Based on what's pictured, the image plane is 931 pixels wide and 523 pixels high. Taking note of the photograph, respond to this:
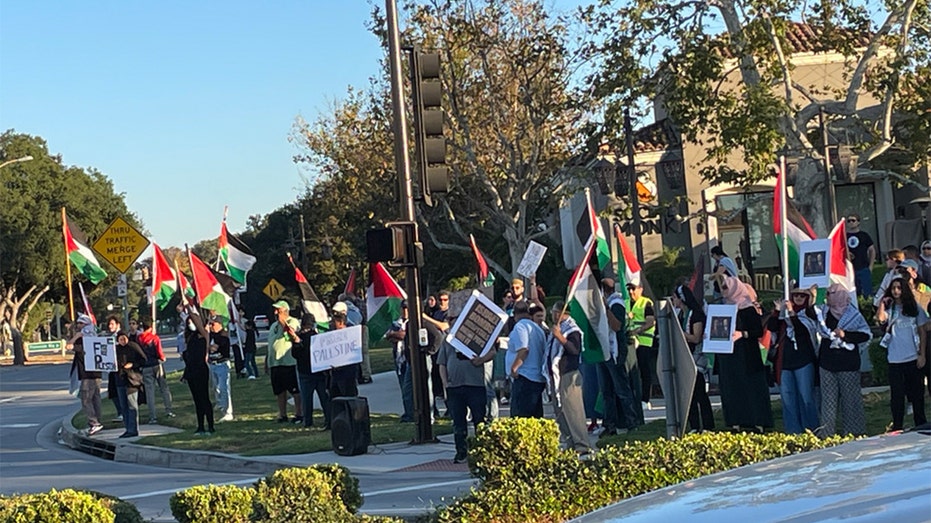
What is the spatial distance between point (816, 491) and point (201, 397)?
55.6ft

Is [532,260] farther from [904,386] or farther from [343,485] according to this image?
[343,485]

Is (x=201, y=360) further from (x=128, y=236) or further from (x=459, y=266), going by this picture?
(x=459, y=266)

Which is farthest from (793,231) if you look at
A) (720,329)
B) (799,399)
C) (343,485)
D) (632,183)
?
(632,183)

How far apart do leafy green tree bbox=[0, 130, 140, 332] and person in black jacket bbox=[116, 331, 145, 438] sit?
150 ft

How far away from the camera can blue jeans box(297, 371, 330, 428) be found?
18.5 meters

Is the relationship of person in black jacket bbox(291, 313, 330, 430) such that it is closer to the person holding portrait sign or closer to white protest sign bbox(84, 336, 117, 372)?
white protest sign bbox(84, 336, 117, 372)

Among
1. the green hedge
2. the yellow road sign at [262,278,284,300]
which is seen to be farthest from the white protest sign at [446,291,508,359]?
the yellow road sign at [262,278,284,300]

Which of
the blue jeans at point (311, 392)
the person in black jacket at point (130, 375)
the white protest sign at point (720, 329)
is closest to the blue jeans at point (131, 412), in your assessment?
the person in black jacket at point (130, 375)

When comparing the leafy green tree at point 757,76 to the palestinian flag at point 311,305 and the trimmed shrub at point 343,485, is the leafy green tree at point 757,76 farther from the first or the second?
the trimmed shrub at point 343,485

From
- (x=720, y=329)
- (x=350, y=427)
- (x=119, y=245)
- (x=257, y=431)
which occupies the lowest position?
(x=257, y=431)

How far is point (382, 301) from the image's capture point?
61.5 feet

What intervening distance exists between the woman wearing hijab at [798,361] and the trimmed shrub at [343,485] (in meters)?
6.00

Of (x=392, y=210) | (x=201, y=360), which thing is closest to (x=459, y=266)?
(x=392, y=210)

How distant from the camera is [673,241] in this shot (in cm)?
3831
